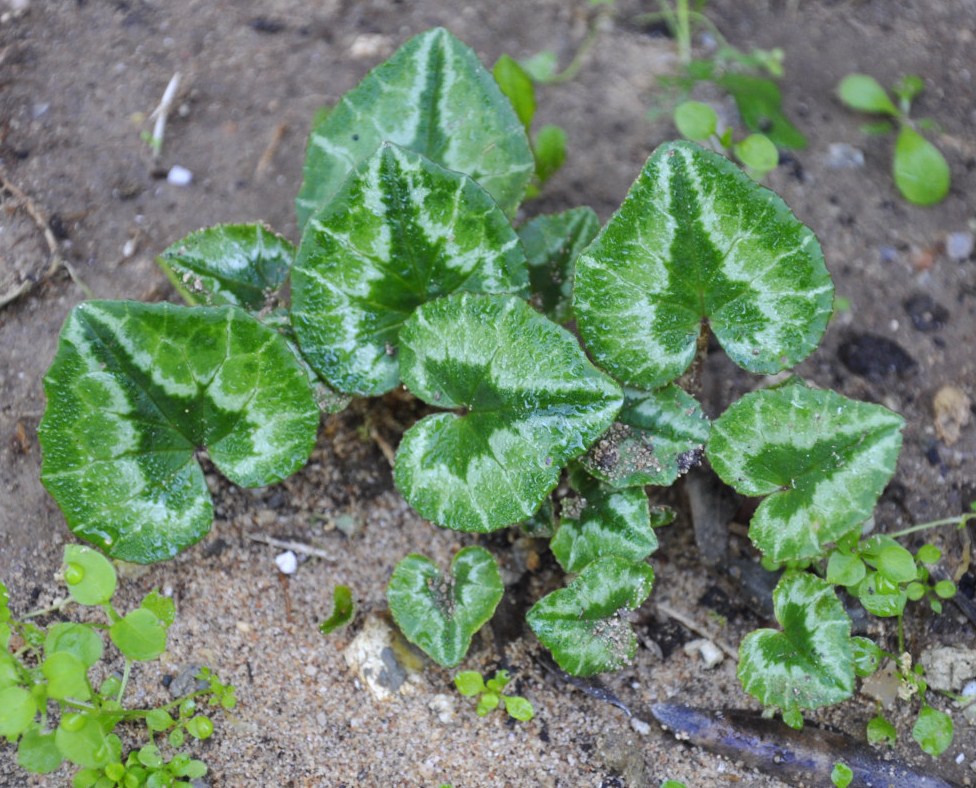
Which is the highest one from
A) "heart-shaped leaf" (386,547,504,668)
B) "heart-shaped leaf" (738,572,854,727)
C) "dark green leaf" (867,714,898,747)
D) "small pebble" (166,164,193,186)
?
"small pebble" (166,164,193,186)

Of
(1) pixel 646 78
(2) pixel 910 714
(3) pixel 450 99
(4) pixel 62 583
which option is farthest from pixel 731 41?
(4) pixel 62 583

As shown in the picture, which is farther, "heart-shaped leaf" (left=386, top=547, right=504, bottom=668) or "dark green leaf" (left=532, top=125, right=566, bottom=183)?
"dark green leaf" (left=532, top=125, right=566, bottom=183)

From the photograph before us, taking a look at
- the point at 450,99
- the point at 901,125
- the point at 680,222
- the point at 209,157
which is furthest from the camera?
the point at 901,125

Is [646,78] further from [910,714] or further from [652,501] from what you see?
[910,714]

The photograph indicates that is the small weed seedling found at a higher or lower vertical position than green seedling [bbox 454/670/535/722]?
higher

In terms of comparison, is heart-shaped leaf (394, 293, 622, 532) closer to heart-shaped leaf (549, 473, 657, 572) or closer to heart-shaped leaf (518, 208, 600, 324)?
heart-shaped leaf (549, 473, 657, 572)

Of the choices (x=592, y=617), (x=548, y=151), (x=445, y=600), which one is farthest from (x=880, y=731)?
(x=548, y=151)

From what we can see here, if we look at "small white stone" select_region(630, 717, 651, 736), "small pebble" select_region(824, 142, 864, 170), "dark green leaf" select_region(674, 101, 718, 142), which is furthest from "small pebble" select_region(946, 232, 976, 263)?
"small white stone" select_region(630, 717, 651, 736)
